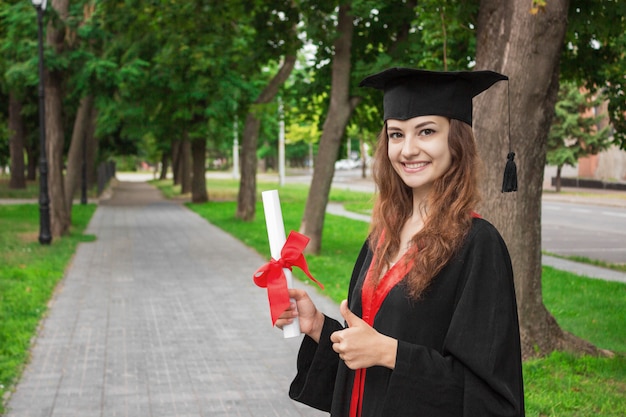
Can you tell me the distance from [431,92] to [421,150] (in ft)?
0.60

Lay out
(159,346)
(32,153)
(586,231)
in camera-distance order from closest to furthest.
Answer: (159,346)
(586,231)
(32,153)

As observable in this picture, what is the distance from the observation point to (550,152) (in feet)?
138

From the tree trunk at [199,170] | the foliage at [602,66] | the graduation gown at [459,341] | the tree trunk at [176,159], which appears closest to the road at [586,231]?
the foliage at [602,66]

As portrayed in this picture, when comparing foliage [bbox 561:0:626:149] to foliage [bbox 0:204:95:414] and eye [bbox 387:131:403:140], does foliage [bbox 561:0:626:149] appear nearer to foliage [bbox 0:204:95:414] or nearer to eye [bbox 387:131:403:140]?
foliage [bbox 0:204:95:414]

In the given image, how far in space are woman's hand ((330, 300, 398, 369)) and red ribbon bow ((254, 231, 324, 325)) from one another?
317mm

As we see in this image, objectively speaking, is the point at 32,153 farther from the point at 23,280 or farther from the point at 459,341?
the point at 459,341

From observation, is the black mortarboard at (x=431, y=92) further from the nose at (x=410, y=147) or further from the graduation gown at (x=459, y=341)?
the graduation gown at (x=459, y=341)

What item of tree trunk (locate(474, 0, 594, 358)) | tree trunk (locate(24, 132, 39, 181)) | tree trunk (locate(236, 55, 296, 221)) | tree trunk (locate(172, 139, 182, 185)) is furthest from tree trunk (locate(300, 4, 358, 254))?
tree trunk (locate(172, 139, 182, 185))

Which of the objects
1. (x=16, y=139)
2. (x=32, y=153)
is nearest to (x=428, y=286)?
(x=16, y=139)

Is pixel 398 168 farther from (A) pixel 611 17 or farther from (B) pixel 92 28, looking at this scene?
(B) pixel 92 28

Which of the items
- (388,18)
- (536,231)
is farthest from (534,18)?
(388,18)

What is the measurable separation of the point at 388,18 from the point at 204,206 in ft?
66.3

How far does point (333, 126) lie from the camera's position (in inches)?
649

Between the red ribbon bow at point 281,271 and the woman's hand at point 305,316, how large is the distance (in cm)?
7
